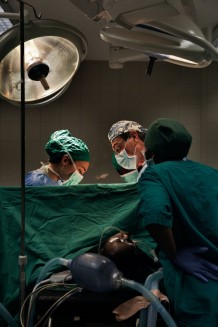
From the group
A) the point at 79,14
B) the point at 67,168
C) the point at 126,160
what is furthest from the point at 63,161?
the point at 79,14

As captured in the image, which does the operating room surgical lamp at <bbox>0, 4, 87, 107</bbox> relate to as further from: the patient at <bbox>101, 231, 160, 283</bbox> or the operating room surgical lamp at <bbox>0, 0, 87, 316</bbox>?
the patient at <bbox>101, 231, 160, 283</bbox>

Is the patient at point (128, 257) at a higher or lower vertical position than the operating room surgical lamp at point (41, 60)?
lower

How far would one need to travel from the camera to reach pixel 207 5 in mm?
3033

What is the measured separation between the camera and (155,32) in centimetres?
121

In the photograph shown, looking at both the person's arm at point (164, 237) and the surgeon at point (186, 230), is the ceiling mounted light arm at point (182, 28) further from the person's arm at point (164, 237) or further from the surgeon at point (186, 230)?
the person's arm at point (164, 237)

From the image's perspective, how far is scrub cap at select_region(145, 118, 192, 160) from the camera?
1567 mm

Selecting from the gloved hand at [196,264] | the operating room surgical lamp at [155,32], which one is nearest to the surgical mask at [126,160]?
the gloved hand at [196,264]

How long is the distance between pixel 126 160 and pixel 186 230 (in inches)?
66.7

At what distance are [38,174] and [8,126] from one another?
7.47ft

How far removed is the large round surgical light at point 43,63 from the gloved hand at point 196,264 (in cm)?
73

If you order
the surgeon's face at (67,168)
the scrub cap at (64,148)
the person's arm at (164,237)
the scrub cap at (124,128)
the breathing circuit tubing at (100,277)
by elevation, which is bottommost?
the breathing circuit tubing at (100,277)

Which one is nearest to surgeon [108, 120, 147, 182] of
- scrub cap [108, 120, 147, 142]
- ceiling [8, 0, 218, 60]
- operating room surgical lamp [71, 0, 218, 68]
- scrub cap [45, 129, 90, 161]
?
scrub cap [108, 120, 147, 142]

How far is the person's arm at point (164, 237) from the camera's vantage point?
54.7 inches

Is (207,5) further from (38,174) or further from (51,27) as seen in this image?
(51,27)
